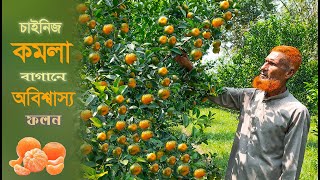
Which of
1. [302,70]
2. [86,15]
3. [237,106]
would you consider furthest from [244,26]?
[86,15]

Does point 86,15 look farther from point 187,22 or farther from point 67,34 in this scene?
point 187,22

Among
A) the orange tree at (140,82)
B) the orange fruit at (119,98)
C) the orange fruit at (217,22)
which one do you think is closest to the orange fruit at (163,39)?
the orange tree at (140,82)

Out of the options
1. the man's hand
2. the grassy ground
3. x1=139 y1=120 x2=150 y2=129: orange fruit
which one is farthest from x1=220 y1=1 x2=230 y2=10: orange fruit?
the grassy ground

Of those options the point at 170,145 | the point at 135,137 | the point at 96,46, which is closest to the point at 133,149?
the point at 135,137

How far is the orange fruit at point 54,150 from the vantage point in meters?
1.72

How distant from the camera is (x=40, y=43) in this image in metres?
1.97

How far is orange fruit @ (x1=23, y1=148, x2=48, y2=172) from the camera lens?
176 centimetres

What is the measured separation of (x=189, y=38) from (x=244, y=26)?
987cm

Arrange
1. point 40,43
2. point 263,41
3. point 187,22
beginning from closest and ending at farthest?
point 187,22, point 40,43, point 263,41

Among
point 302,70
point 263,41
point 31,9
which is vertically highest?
→ point 31,9

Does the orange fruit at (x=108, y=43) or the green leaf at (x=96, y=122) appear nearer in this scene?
the green leaf at (x=96, y=122)

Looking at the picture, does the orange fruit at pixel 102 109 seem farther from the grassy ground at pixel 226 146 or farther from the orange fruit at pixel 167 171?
the grassy ground at pixel 226 146

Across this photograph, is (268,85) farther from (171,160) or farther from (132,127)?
(132,127)

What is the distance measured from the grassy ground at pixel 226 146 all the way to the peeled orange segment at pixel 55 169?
2293 mm
